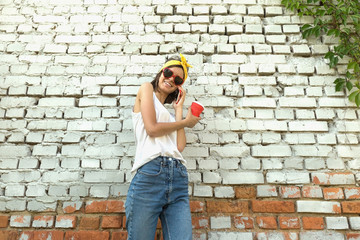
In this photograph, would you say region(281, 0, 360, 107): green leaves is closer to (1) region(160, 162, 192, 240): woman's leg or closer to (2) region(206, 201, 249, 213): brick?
(2) region(206, 201, 249, 213): brick

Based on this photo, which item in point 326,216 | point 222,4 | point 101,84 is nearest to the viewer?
point 326,216

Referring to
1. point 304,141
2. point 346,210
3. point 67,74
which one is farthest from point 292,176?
point 67,74

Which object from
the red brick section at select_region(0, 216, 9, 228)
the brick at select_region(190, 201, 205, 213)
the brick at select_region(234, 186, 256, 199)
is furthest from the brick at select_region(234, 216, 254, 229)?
the red brick section at select_region(0, 216, 9, 228)

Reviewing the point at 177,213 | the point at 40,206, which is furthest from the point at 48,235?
the point at 177,213

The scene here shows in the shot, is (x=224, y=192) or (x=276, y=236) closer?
(x=276, y=236)

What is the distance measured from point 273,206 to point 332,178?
21.4 inches

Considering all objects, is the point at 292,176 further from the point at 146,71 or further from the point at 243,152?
the point at 146,71

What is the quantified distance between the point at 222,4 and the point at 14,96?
83.1 inches

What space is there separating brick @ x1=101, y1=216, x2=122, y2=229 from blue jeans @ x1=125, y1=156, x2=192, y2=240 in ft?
1.56

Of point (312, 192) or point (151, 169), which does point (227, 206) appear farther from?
point (151, 169)

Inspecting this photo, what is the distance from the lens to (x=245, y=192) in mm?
2193

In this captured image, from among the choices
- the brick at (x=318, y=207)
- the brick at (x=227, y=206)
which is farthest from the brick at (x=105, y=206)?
the brick at (x=318, y=207)

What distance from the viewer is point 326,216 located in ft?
6.98

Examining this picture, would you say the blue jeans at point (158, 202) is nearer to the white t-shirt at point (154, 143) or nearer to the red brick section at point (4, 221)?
the white t-shirt at point (154, 143)
